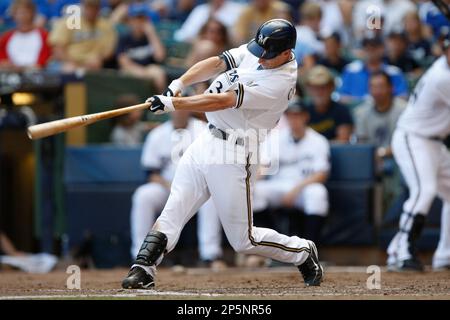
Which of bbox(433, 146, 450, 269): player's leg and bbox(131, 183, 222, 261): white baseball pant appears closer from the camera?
bbox(433, 146, 450, 269): player's leg

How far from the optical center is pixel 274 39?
618cm

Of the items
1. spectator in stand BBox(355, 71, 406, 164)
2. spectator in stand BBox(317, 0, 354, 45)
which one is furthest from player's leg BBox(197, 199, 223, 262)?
spectator in stand BBox(317, 0, 354, 45)

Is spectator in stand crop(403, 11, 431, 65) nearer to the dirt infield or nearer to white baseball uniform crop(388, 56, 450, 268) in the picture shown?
white baseball uniform crop(388, 56, 450, 268)

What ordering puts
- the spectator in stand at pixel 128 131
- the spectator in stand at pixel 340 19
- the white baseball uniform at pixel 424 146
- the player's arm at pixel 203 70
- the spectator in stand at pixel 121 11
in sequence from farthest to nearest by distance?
the spectator in stand at pixel 121 11
the spectator in stand at pixel 340 19
the spectator in stand at pixel 128 131
the white baseball uniform at pixel 424 146
the player's arm at pixel 203 70

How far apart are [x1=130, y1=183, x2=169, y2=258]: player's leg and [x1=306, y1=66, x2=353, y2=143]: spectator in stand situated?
176cm

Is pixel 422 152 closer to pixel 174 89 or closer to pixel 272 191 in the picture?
pixel 272 191

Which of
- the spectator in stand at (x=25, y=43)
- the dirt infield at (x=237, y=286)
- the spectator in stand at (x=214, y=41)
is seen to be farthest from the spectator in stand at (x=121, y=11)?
the dirt infield at (x=237, y=286)

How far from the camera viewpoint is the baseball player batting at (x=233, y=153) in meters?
6.23

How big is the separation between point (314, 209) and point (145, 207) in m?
1.62

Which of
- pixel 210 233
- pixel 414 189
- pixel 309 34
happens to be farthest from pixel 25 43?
pixel 414 189

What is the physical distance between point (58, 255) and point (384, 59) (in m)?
4.18

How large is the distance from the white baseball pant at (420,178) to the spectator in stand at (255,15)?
3532 millimetres

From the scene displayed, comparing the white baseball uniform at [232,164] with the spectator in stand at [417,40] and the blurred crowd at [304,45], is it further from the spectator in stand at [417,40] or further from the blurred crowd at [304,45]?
the spectator in stand at [417,40]

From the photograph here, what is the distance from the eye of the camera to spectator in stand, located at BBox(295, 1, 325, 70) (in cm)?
1113
